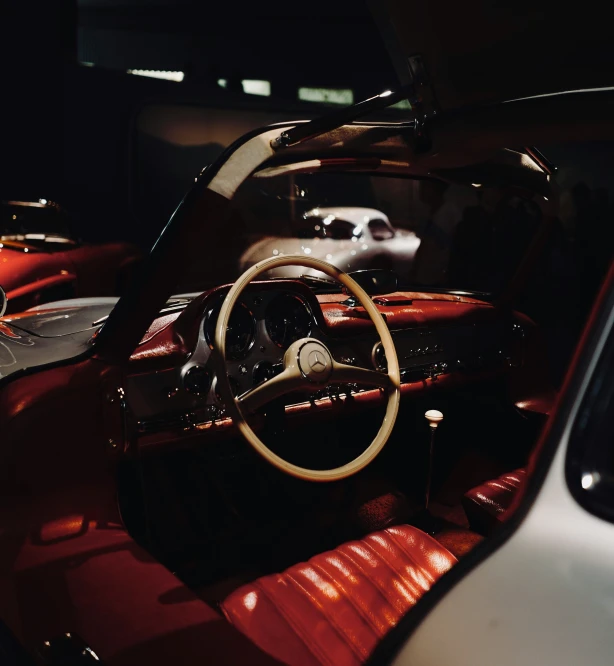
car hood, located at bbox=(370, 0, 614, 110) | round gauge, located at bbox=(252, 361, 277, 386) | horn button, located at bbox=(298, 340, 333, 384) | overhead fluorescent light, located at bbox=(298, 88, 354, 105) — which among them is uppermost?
overhead fluorescent light, located at bbox=(298, 88, 354, 105)

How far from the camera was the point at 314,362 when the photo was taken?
182cm

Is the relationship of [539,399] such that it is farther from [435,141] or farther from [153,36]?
[153,36]

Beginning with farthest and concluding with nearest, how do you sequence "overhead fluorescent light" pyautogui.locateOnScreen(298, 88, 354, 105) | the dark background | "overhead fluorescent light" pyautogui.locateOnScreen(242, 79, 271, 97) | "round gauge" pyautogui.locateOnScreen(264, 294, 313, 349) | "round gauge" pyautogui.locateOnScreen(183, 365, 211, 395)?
"overhead fluorescent light" pyautogui.locateOnScreen(242, 79, 271, 97) → "overhead fluorescent light" pyautogui.locateOnScreen(298, 88, 354, 105) → the dark background → "round gauge" pyautogui.locateOnScreen(264, 294, 313, 349) → "round gauge" pyautogui.locateOnScreen(183, 365, 211, 395)

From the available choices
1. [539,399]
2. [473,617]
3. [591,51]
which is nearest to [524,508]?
[473,617]

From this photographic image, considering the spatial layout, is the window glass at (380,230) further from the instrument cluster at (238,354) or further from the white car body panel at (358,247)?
the instrument cluster at (238,354)

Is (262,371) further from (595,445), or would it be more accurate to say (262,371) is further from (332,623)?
(595,445)

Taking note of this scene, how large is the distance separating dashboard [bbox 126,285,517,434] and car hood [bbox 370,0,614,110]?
1.00 meters

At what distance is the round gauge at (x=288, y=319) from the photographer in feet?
7.27

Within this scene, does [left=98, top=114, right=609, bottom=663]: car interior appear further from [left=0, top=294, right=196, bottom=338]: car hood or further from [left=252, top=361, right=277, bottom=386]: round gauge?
[left=0, top=294, right=196, bottom=338]: car hood

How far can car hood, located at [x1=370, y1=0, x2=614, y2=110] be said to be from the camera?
3.27 ft

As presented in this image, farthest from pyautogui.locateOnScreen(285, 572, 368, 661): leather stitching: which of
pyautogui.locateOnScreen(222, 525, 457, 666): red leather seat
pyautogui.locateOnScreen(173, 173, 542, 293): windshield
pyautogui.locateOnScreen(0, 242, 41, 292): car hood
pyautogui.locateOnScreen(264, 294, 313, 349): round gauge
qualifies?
pyautogui.locateOnScreen(0, 242, 41, 292): car hood

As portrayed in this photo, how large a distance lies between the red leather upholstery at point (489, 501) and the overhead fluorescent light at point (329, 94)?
7483 mm

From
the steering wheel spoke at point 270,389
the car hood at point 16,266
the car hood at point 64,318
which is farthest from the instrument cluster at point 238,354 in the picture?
the car hood at point 16,266

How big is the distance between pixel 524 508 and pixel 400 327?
1.93m
